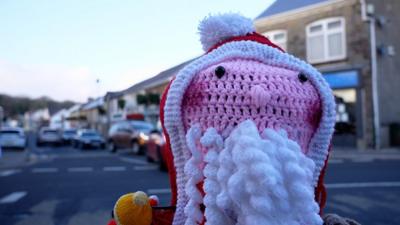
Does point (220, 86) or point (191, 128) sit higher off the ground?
point (220, 86)

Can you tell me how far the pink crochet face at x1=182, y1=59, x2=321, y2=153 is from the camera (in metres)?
1.04

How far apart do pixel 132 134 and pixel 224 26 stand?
1571cm

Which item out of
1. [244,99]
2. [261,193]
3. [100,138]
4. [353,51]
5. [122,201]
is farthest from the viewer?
[100,138]

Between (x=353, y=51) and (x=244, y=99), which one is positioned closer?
(x=244, y=99)

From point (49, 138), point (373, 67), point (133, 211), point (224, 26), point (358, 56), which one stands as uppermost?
point (358, 56)

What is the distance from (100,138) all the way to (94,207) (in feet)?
64.9

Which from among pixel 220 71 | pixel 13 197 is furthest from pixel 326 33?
pixel 220 71

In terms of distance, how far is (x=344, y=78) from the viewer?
1677 centimetres

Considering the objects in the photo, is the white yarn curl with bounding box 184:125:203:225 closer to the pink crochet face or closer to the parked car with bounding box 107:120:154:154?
the pink crochet face

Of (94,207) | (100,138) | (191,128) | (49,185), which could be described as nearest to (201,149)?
(191,128)

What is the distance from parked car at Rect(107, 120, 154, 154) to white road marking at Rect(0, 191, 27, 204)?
26.4ft

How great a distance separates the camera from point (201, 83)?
1.12 meters

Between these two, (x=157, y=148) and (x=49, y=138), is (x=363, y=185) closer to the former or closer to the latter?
(x=157, y=148)

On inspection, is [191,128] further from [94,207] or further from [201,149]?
[94,207]
